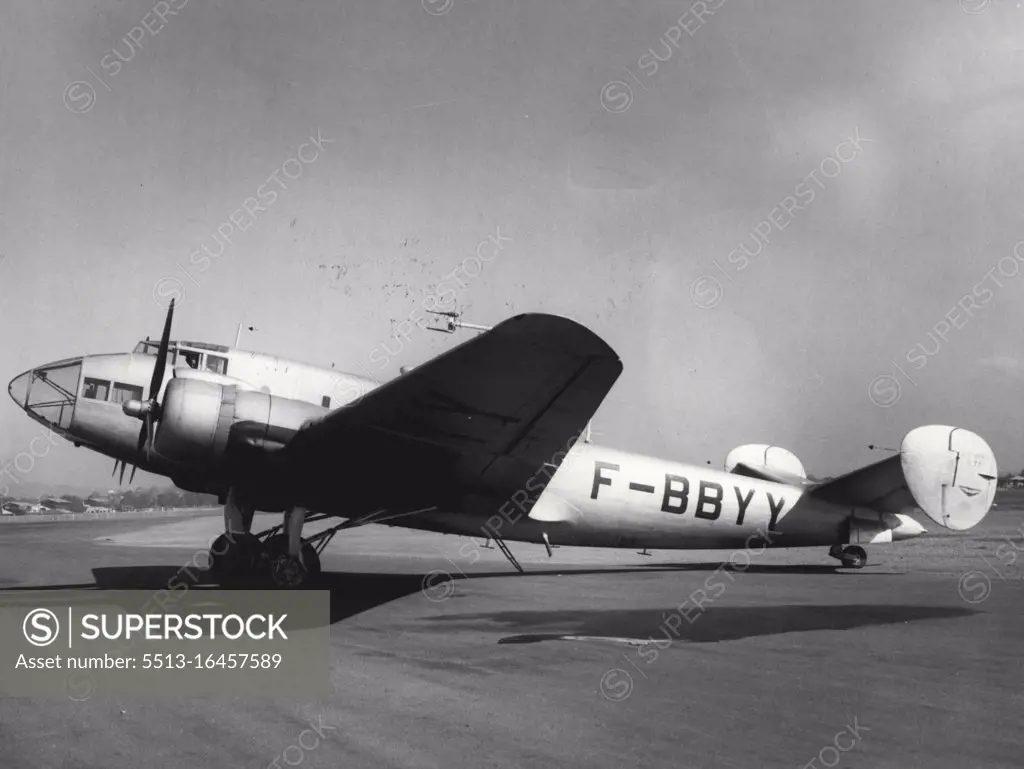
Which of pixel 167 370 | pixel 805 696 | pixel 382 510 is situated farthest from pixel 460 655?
pixel 167 370

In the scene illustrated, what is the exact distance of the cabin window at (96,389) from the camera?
1146 centimetres

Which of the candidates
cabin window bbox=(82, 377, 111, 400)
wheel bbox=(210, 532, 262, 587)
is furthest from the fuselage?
wheel bbox=(210, 532, 262, 587)

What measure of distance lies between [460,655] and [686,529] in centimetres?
746

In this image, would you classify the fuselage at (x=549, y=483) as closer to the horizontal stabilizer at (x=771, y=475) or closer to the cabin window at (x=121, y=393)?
the cabin window at (x=121, y=393)

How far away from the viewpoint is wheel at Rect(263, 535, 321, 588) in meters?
11.0

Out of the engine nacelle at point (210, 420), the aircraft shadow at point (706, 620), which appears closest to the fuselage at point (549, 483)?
the engine nacelle at point (210, 420)

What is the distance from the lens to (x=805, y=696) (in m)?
5.59

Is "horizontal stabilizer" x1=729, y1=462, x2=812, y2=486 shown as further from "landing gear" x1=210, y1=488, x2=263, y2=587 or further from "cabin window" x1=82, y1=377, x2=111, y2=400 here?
"cabin window" x1=82, y1=377, x2=111, y2=400

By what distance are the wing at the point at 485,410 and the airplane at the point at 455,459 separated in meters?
0.03

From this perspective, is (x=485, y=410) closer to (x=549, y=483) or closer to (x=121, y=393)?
(x=549, y=483)

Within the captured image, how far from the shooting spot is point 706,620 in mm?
9023

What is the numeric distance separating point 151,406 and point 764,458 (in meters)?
12.9

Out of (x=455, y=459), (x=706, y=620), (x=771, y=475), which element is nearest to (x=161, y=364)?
(x=455, y=459)

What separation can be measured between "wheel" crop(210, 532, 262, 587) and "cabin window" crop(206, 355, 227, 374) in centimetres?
258
